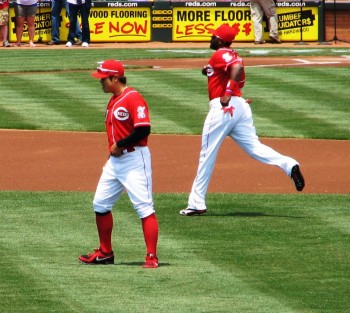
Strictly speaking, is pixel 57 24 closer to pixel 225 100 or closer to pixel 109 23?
pixel 109 23

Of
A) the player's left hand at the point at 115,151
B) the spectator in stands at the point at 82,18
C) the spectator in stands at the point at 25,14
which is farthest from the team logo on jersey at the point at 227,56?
the spectator in stands at the point at 25,14

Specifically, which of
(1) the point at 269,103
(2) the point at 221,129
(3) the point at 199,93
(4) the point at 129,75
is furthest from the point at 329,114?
(2) the point at 221,129

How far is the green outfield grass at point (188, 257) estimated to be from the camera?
29.5 feet

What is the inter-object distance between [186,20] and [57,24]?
324 centimetres

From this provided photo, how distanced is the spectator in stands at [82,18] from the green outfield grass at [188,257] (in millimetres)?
14564

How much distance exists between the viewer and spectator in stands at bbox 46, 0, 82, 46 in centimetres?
2909

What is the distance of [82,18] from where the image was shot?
2828 cm

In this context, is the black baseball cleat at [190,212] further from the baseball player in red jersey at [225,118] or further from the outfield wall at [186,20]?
the outfield wall at [186,20]

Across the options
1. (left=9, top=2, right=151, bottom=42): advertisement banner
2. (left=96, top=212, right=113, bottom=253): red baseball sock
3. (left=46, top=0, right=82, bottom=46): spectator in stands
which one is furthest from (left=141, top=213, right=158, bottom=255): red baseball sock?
(left=9, top=2, right=151, bottom=42): advertisement banner

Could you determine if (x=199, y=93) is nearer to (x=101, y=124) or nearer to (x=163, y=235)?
(x=101, y=124)

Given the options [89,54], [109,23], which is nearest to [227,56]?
[89,54]

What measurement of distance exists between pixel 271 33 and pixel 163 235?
18.9 m

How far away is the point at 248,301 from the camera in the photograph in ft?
29.5

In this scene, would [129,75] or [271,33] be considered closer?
[129,75]
